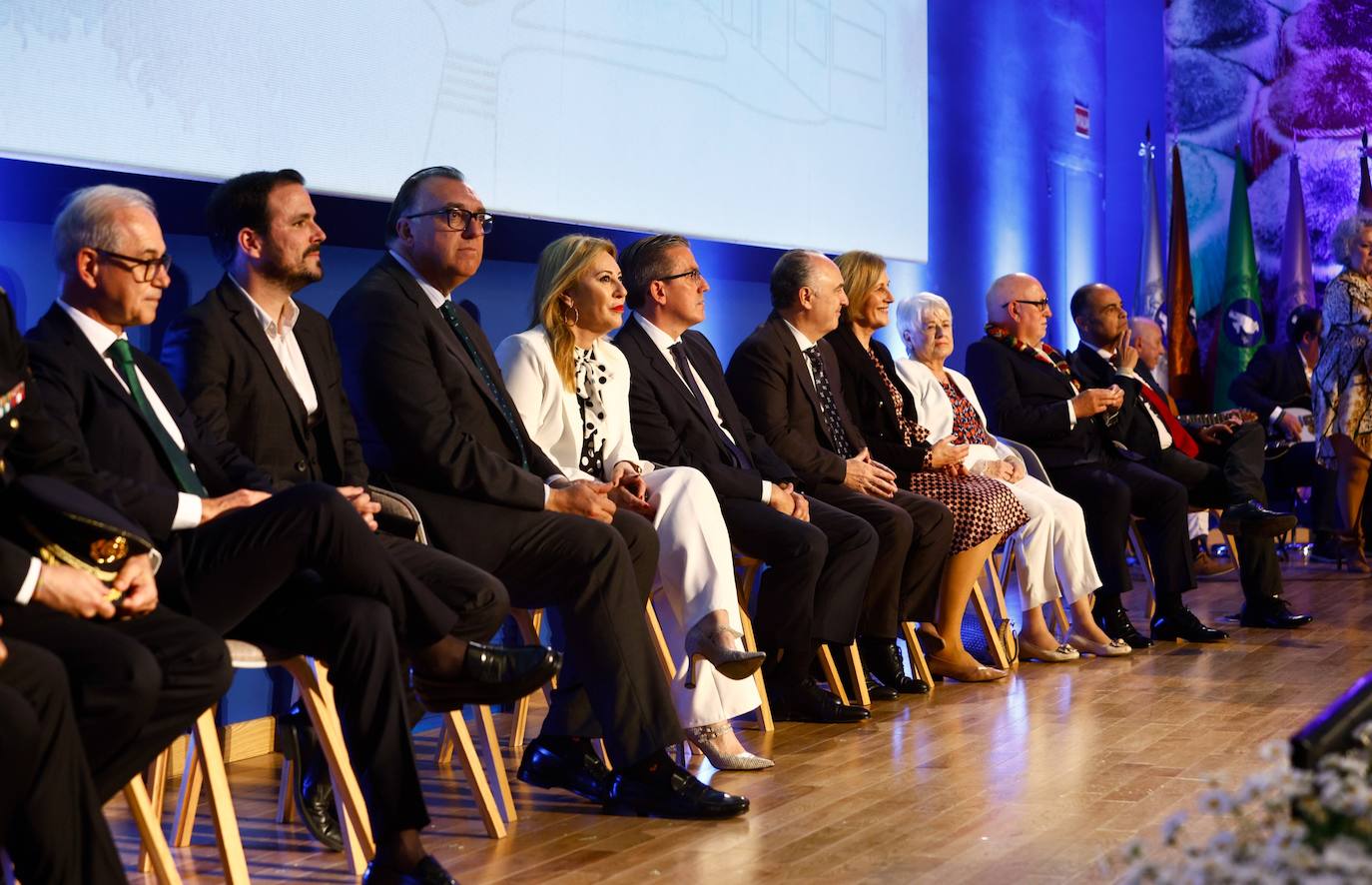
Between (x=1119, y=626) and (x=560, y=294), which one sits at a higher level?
(x=560, y=294)

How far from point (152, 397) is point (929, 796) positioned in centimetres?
177

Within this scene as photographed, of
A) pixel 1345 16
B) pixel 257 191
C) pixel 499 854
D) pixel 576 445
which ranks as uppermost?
pixel 1345 16

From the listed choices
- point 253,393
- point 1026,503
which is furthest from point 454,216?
point 1026,503

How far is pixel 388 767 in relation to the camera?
2625 millimetres

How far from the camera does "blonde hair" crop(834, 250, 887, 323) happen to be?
17.3 ft

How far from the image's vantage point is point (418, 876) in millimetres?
2578

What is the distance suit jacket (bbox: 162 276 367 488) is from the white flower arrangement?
7.16 feet

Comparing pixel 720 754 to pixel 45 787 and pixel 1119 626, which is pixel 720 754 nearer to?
pixel 45 787

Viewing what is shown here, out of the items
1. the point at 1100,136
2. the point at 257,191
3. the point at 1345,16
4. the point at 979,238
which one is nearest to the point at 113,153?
the point at 257,191

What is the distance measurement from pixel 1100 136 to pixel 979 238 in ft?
6.86

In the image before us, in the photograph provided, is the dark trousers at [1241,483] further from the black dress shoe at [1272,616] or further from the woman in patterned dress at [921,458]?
the woman in patterned dress at [921,458]

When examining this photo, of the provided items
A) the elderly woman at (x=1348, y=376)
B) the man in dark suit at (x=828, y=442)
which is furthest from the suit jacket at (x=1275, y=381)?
the man in dark suit at (x=828, y=442)

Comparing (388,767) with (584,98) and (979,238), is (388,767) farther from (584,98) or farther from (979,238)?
(979,238)

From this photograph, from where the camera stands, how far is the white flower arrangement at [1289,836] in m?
1.25
